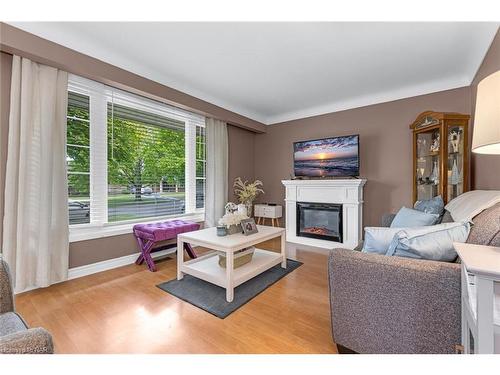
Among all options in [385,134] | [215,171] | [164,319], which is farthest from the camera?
[215,171]

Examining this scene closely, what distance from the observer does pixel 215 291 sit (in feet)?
7.06

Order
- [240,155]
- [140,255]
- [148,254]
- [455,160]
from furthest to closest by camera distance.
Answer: [240,155] → [140,255] → [148,254] → [455,160]

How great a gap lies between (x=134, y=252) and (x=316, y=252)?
255cm

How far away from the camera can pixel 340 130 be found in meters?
3.88

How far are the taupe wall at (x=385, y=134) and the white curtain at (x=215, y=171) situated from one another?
156 centimetres

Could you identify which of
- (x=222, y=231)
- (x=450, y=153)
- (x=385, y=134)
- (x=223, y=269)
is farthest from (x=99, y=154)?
(x=450, y=153)

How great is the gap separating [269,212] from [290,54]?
2.74 m

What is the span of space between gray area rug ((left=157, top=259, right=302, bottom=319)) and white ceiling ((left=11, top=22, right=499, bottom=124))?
237cm

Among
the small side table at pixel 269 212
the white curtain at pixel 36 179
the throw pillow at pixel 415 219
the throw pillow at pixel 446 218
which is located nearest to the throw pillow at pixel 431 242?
the throw pillow at pixel 415 219

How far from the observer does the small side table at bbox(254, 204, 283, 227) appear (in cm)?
434

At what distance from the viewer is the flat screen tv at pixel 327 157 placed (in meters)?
3.54

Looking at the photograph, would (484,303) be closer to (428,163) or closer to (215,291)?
(215,291)
